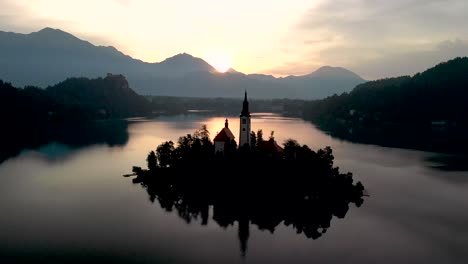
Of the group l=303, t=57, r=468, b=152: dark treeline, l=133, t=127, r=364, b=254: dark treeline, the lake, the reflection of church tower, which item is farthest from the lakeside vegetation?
l=133, t=127, r=364, b=254: dark treeline

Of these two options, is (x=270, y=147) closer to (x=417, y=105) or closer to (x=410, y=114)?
(x=410, y=114)

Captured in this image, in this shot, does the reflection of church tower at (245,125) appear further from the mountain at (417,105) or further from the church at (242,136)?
the mountain at (417,105)

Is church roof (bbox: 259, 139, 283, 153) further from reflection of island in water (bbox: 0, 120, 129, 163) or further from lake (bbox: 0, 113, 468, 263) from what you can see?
reflection of island in water (bbox: 0, 120, 129, 163)

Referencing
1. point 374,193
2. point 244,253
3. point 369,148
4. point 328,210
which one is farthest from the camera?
point 369,148

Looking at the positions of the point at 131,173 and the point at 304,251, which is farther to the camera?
the point at 131,173

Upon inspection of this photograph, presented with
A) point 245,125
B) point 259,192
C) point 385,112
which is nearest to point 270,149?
point 245,125

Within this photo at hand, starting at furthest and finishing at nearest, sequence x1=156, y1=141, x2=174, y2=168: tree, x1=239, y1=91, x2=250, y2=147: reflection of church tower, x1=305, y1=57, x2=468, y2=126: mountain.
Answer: x1=305, y1=57, x2=468, y2=126: mountain
x1=156, y1=141, x2=174, y2=168: tree
x1=239, y1=91, x2=250, y2=147: reflection of church tower

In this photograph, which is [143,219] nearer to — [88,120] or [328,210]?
[328,210]

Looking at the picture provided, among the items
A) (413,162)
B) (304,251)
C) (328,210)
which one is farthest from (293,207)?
(413,162)
